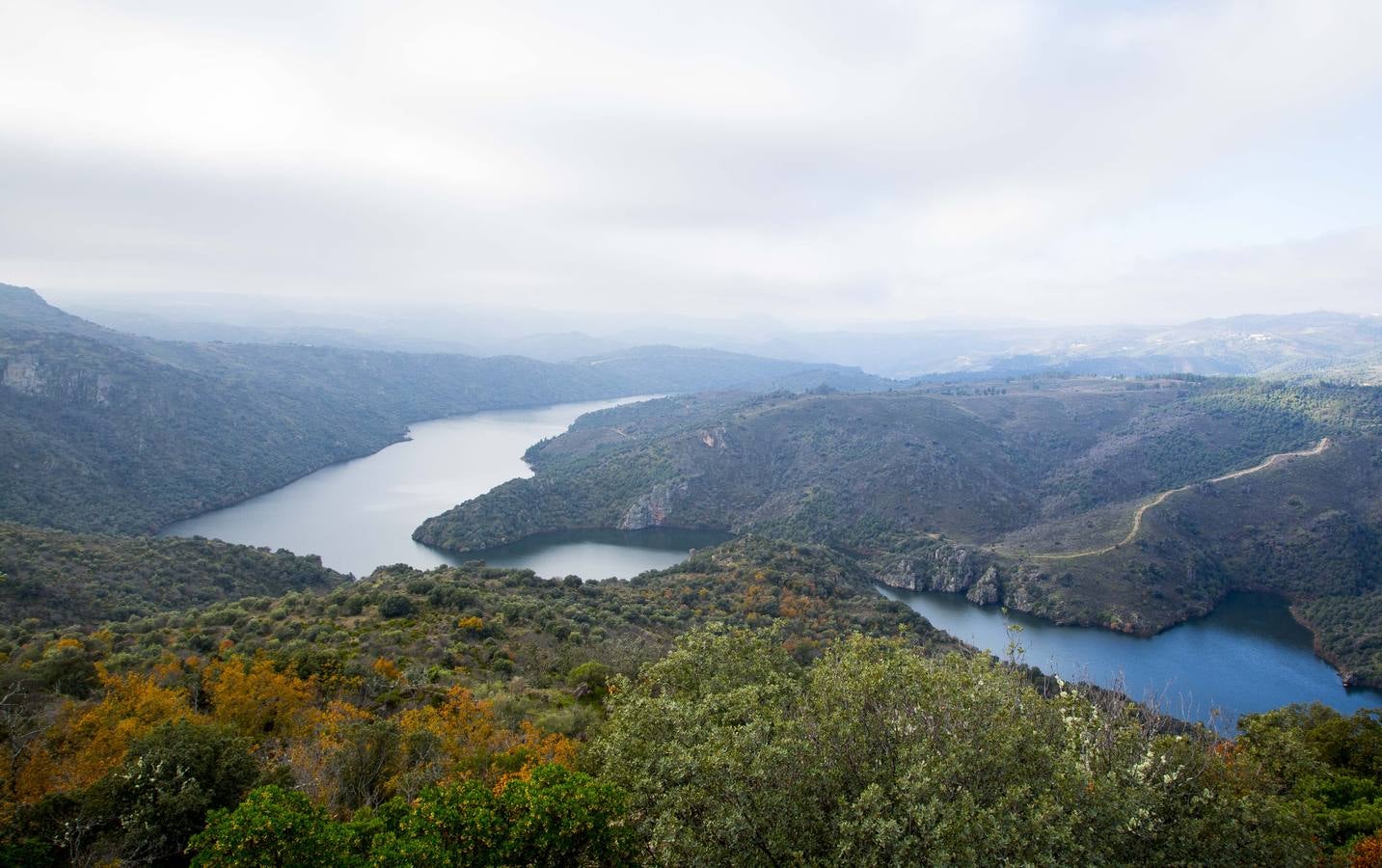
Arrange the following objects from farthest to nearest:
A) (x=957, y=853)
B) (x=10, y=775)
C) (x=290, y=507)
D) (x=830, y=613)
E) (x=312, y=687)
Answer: (x=290, y=507) < (x=830, y=613) < (x=312, y=687) < (x=10, y=775) < (x=957, y=853)

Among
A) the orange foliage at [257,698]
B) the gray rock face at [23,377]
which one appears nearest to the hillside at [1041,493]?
the gray rock face at [23,377]

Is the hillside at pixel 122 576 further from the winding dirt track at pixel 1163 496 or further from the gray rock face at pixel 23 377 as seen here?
the winding dirt track at pixel 1163 496

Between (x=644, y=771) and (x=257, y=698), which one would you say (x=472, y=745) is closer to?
(x=257, y=698)

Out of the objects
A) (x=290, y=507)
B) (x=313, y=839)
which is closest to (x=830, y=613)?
(x=313, y=839)

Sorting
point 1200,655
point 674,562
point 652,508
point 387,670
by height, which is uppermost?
point 387,670

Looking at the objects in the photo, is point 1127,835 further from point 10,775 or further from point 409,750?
point 10,775

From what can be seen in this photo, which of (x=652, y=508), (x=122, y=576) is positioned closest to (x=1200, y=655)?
(x=652, y=508)

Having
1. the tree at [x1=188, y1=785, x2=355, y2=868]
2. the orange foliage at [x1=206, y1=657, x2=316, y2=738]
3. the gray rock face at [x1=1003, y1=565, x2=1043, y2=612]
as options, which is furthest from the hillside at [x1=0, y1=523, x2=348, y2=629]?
the gray rock face at [x1=1003, y1=565, x2=1043, y2=612]
